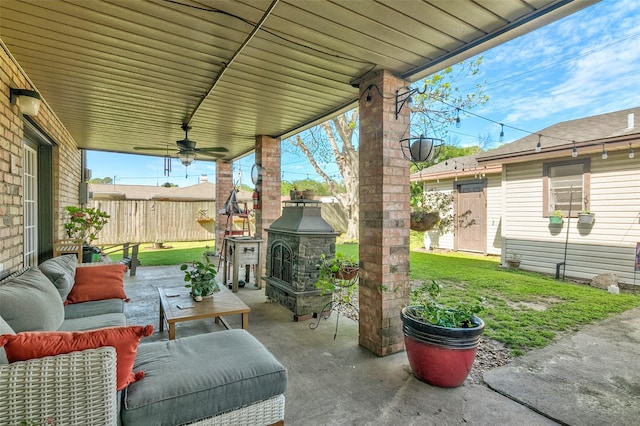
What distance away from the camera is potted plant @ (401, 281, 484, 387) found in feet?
7.22

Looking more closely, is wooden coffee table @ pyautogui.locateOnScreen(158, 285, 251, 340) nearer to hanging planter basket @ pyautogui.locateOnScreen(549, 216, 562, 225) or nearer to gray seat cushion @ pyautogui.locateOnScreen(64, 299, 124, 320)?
gray seat cushion @ pyautogui.locateOnScreen(64, 299, 124, 320)

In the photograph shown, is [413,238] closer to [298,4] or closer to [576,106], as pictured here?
[298,4]

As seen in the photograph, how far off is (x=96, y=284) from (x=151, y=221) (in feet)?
29.9

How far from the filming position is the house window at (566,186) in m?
5.93

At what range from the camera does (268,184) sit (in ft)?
18.2

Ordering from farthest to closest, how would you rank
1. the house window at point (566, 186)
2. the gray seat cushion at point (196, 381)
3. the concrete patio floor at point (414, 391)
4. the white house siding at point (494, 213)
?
the white house siding at point (494, 213), the house window at point (566, 186), the concrete patio floor at point (414, 391), the gray seat cushion at point (196, 381)

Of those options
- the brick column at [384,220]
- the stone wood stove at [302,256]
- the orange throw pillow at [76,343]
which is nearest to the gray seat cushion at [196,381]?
the orange throw pillow at [76,343]

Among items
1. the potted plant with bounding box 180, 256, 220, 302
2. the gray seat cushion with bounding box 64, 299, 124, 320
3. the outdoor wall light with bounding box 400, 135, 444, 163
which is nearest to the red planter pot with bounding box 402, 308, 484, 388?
the outdoor wall light with bounding box 400, 135, 444, 163

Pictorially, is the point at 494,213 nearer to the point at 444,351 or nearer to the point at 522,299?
the point at 522,299

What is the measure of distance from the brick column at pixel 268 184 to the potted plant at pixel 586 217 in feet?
18.5

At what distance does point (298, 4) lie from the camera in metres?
1.98

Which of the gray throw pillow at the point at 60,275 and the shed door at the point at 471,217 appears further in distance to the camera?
the shed door at the point at 471,217

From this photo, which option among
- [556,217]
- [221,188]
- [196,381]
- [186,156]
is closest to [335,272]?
[196,381]

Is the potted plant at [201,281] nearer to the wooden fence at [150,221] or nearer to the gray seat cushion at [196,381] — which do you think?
the gray seat cushion at [196,381]
